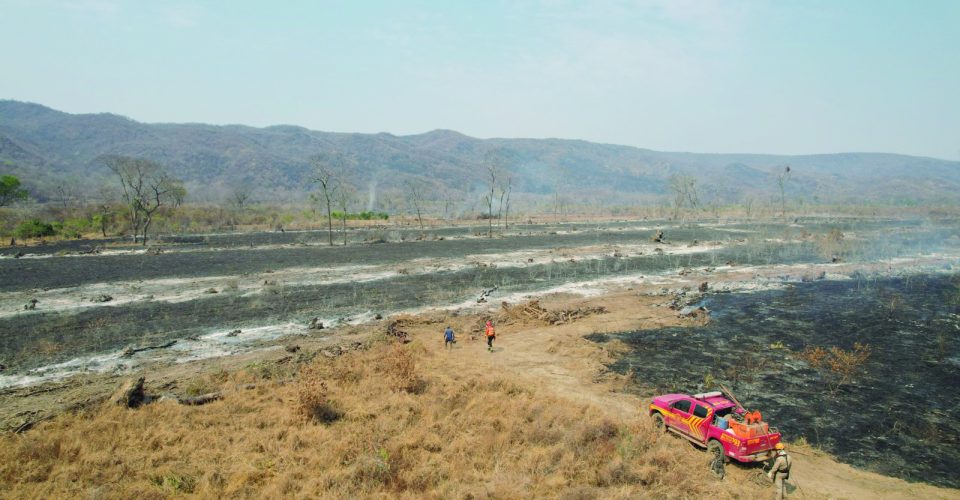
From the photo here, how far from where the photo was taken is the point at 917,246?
6112cm

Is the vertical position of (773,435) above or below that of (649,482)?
above

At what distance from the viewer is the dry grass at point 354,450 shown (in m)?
9.78

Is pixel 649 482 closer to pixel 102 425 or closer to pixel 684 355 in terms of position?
pixel 684 355

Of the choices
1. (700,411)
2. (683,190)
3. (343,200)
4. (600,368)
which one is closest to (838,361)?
(600,368)

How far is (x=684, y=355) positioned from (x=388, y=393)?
1299cm

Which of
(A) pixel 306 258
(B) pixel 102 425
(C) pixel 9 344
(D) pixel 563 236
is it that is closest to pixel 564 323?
(B) pixel 102 425

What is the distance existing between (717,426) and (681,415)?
1180 millimetres

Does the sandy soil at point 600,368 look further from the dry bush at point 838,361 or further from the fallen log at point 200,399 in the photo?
the fallen log at point 200,399

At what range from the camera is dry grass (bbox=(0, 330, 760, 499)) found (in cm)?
978

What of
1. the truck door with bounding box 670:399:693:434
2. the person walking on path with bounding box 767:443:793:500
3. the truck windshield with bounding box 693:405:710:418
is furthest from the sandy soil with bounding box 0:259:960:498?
the truck windshield with bounding box 693:405:710:418

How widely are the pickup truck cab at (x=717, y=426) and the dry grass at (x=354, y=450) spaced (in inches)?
21.1

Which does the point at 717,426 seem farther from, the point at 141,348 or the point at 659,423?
the point at 141,348

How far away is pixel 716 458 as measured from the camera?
11125mm

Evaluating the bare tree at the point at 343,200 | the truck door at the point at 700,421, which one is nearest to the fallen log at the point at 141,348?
the truck door at the point at 700,421
